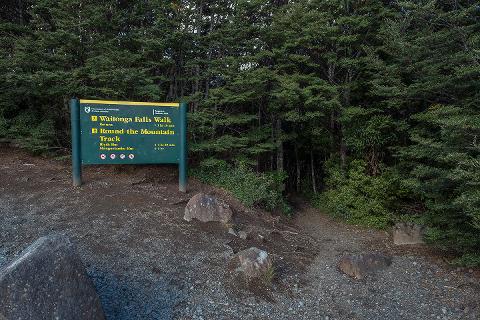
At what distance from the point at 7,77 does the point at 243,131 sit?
5.52 metres

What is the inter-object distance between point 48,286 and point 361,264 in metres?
4.24

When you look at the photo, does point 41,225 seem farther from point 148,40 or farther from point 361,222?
point 361,222

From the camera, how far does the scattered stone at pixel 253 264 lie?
446cm

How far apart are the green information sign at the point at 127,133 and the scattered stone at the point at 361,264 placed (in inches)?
136

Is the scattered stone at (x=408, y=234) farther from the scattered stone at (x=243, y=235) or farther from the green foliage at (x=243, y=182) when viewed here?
the scattered stone at (x=243, y=235)

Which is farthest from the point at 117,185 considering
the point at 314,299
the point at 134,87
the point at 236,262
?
the point at 314,299

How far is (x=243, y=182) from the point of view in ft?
24.0

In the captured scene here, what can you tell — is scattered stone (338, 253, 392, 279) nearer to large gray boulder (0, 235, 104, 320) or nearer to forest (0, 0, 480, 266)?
forest (0, 0, 480, 266)

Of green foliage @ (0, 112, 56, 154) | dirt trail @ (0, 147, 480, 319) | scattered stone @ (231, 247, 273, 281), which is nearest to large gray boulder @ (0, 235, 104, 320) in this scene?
dirt trail @ (0, 147, 480, 319)

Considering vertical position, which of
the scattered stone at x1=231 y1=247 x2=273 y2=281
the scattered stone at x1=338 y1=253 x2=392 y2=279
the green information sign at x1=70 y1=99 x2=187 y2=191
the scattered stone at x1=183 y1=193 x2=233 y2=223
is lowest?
the scattered stone at x1=338 y1=253 x2=392 y2=279

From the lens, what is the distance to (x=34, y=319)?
2.53m

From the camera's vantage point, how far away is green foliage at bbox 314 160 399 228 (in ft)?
24.3

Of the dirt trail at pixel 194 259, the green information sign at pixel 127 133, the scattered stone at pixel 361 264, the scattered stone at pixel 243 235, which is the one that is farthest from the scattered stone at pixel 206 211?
the scattered stone at pixel 361 264

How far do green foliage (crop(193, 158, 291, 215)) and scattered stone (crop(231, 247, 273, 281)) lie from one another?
225 cm
